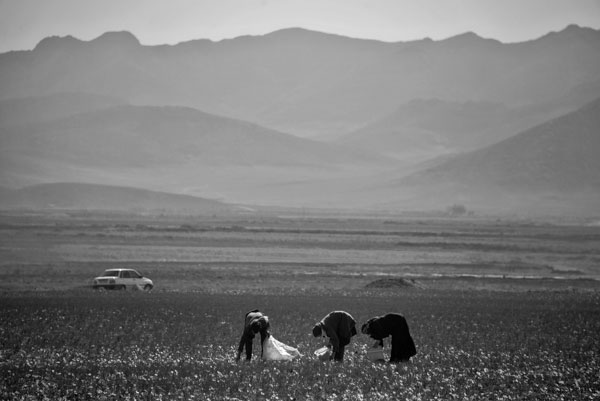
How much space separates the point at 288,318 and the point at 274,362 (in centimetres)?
825

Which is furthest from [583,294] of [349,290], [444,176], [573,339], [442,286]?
[444,176]

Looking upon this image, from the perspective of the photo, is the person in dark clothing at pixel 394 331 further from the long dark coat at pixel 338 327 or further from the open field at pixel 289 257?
the open field at pixel 289 257

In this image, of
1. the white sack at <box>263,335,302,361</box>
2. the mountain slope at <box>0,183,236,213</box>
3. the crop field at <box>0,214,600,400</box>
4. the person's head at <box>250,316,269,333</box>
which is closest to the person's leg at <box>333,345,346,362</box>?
the crop field at <box>0,214,600,400</box>

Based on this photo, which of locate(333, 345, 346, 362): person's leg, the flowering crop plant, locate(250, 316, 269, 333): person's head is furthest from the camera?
locate(333, 345, 346, 362): person's leg

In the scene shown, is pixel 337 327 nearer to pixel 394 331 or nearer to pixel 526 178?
pixel 394 331

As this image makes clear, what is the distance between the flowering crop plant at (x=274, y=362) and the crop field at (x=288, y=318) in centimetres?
5

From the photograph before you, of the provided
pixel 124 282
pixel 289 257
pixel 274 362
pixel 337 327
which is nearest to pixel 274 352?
pixel 274 362

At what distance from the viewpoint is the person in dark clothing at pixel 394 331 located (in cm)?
2064

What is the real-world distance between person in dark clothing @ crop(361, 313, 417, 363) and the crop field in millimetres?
363

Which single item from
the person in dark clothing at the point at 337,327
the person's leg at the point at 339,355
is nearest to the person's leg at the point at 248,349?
the person in dark clothing at the point at 337,327

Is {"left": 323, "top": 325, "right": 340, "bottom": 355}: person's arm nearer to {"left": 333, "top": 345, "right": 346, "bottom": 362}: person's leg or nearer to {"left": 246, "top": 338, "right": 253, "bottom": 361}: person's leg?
{"left": 333, "top": 345, "right": 346, "bottom": 362}: person's leg

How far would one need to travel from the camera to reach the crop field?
718 inches

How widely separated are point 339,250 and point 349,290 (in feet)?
83.8

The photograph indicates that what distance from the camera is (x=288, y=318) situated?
2884cm
